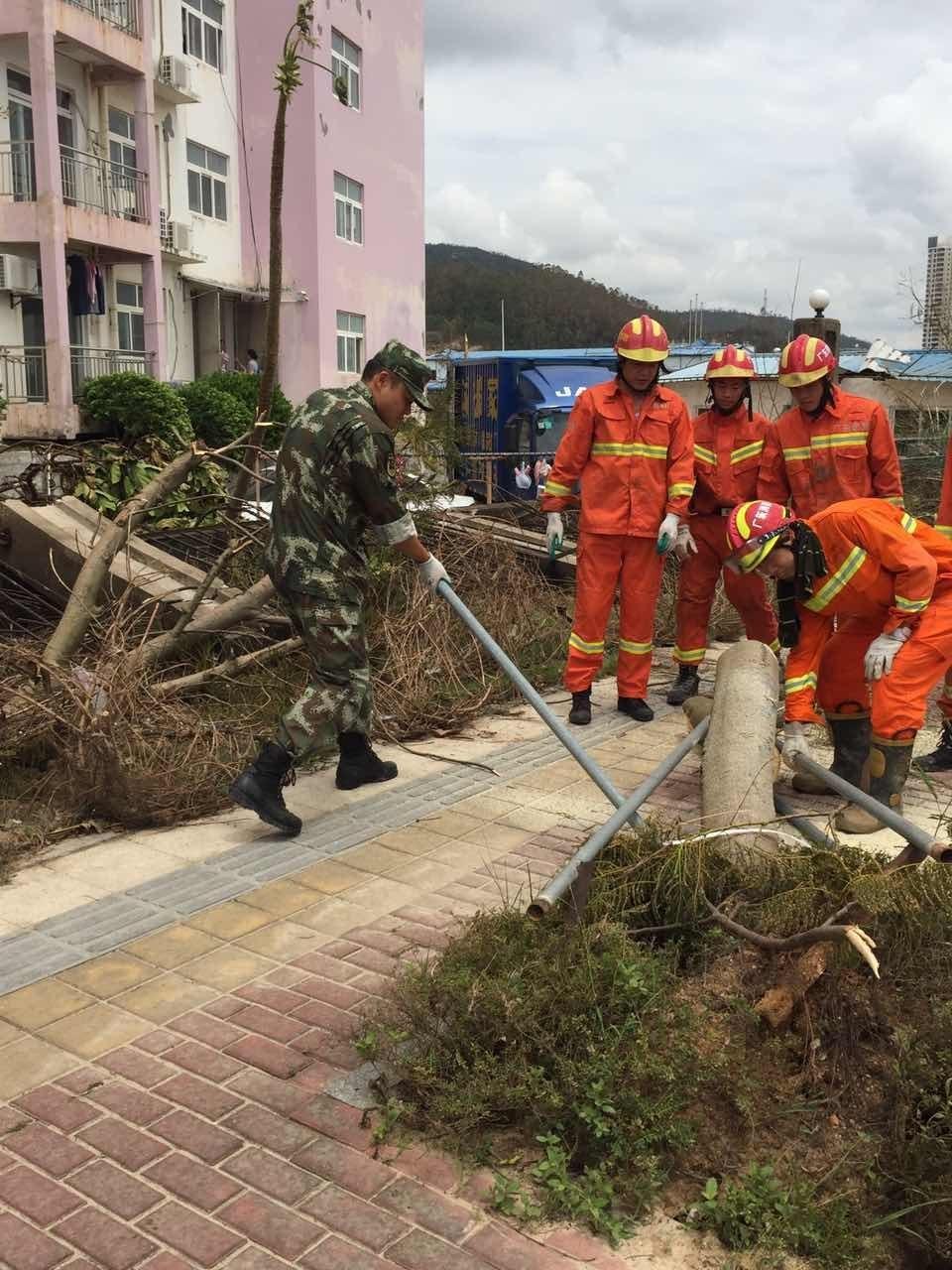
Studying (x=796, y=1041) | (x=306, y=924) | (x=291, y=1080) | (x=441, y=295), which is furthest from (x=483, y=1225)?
(x=441, y=295)

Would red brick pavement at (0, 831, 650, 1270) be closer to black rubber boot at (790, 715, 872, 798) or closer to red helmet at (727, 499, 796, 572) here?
red helmet at (727, 499, 796, 572)

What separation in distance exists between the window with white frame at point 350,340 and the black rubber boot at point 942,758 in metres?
22.0

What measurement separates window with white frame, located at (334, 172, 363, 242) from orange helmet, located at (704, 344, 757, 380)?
20664 mm

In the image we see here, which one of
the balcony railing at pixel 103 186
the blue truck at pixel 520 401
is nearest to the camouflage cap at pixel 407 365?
the blue truck at pixel 520 401

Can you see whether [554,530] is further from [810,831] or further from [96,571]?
[810,831]

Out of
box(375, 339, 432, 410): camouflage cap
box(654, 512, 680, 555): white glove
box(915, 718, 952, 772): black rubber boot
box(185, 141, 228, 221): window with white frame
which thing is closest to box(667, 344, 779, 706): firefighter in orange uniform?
box(654, 512, 680, 555): white glove

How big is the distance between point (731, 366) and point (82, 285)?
15.4m

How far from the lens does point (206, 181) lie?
22.9 m

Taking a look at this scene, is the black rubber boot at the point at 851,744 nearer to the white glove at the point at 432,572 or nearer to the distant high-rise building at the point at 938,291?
the white glove at the point at 432,572

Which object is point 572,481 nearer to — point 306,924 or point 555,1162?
point 306,924

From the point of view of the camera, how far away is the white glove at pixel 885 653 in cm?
440

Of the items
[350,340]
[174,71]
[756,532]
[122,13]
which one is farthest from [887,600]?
[350,340]

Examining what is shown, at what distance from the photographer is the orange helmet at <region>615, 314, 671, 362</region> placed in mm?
5945

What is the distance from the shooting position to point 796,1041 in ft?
8.75
